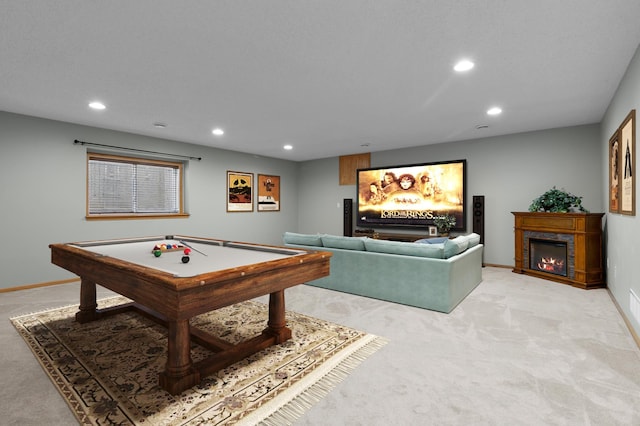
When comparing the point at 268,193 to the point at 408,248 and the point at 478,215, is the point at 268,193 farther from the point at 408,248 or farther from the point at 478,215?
the point at 408,248

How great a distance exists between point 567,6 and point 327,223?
21.8 feet

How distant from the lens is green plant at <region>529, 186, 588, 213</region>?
4730mm

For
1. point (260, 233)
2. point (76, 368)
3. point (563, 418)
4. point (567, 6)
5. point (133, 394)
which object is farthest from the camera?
point (260, 233)

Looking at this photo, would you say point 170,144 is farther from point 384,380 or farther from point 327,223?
point 384,380

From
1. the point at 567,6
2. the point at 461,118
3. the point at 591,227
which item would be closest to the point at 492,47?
the point at 567,6

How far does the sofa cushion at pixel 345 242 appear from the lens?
13.1 feet

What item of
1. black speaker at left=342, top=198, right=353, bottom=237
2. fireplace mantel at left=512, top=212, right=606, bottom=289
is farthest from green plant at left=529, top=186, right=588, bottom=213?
black speaker at left=342, top=198, right=353, bottom=237

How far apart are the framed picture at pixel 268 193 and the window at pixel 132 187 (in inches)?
76.7

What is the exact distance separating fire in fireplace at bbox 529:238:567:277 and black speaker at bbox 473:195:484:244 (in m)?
0.93

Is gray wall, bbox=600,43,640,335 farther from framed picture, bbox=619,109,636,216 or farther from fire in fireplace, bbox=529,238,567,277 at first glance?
fire in fireplace, bbox=529,238,567,277

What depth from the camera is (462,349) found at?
2.51 metres

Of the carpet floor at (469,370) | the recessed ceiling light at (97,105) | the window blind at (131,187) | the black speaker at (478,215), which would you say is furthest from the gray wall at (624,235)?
the window blind at (131,187)

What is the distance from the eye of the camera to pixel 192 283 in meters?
1.64

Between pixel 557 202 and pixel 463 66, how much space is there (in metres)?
3.21
